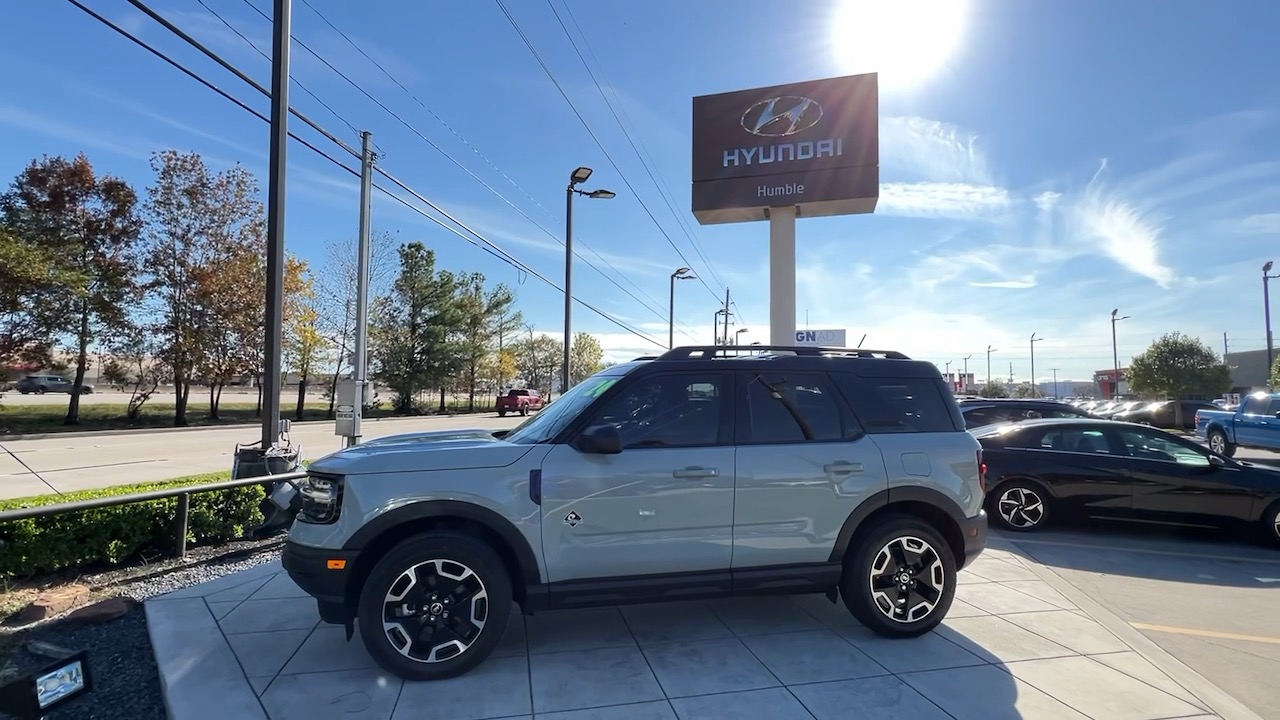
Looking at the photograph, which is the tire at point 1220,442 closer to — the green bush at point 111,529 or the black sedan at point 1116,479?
the black sedan at point 1116,479

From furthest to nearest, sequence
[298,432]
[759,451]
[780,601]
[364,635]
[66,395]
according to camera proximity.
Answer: [66,395] < [298,432] < [780,601] < [759,451] < [364,635]

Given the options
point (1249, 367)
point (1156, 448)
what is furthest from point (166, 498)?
point (1249, 367)

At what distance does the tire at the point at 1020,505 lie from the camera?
7652 mm

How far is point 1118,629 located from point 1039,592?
770mm

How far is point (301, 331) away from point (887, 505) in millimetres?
34691

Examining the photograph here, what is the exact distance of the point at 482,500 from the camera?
140 inches

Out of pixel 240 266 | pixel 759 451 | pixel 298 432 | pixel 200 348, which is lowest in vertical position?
pixel 298 432

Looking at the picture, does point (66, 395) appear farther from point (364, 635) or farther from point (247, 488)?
point (364, 635)

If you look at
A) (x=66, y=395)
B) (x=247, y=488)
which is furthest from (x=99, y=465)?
(x=66, y=395)

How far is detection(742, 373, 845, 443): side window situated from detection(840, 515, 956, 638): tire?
0.72 meters

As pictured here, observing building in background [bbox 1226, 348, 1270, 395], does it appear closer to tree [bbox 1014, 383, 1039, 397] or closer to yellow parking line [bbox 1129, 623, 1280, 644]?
tree [bbox 1014, 383, 1039, 397]

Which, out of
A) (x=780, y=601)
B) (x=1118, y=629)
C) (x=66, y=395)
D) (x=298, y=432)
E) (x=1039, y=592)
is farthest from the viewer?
(x=66, y=395)

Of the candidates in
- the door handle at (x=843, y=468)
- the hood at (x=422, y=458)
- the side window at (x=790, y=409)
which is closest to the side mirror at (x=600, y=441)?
the hood at (x=422, y=458)

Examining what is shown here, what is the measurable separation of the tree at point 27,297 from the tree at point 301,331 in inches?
340
